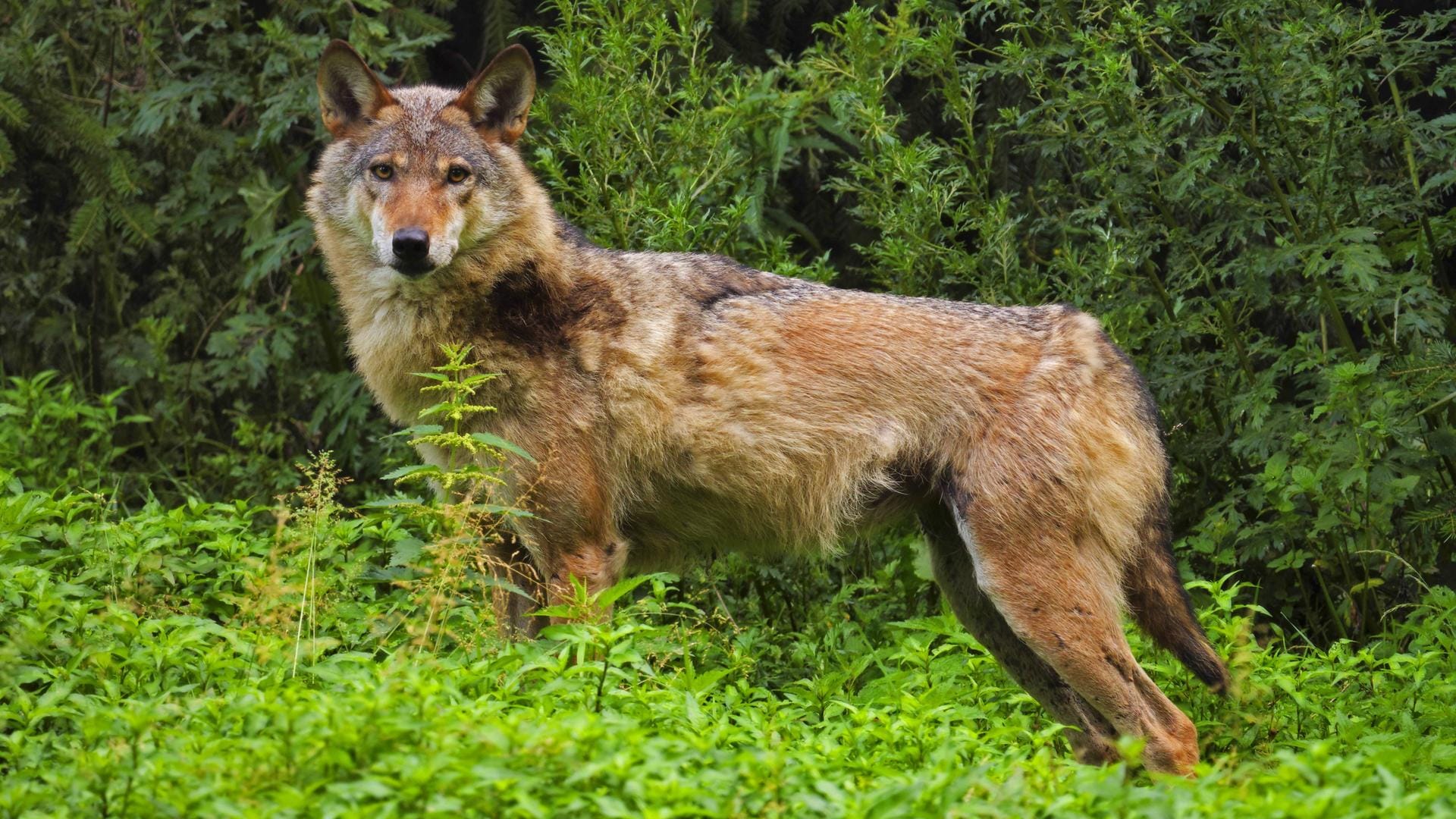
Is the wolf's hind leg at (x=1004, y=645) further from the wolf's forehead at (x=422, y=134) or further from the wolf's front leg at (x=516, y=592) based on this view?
the wolf's forehead at (x=422, y=134)

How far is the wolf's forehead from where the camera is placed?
223 inches

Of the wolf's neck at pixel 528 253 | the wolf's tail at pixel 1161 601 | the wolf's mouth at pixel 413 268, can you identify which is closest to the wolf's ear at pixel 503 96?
the wolf's neck at pixel 528 253

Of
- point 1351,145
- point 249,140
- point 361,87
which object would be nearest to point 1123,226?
point 1351,145

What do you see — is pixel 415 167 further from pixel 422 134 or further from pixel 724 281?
pixel 724 281

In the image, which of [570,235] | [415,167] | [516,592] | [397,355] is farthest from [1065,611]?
[415,167]

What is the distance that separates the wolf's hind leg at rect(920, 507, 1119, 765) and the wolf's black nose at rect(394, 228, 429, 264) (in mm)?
2372

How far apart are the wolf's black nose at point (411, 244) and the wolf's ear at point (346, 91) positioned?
76 centimetres

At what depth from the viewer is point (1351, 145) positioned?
21.4ft

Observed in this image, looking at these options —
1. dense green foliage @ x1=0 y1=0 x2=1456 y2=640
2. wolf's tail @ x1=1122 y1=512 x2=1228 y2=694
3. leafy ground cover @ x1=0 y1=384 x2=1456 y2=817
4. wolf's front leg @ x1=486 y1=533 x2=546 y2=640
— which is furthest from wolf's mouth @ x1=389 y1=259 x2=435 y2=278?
wolf's tail @ x1=1122 y1=512 x2=1228 y2=694

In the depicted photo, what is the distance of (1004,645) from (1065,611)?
1.81 ft

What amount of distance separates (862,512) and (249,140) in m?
4.75

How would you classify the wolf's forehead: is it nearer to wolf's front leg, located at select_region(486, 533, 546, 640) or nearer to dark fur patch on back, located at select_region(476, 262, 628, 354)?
dark fur patch on back, located at select_region(476, 262, 628, 354)

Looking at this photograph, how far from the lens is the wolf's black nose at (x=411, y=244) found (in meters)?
5.38

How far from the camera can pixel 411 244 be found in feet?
17.7
